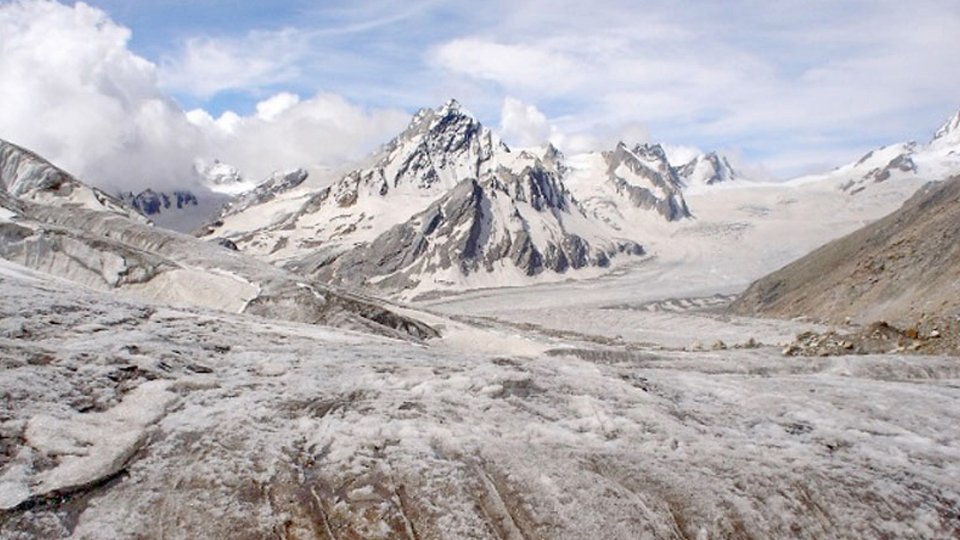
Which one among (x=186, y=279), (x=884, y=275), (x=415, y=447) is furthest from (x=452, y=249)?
(x=415, y=447)

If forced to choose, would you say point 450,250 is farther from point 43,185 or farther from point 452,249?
point 43,185

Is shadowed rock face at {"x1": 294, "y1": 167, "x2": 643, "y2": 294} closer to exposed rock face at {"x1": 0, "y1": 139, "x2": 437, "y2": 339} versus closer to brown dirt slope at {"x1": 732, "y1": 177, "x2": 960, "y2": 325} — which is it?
brown dirt slope at {"x1": 732, "y1": 177, "x2": 960, "y2": 325}

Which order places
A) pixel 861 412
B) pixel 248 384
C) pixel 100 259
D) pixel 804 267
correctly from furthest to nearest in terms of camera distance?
pixel 804 267, pixel 100 259, pixel 861 412, pixel 248 384

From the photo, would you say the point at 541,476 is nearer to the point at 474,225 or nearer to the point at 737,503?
the point at 737,503

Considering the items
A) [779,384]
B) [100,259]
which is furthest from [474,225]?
[779,384]

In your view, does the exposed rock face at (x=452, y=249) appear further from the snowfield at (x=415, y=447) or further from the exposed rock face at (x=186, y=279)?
the snowfield at (x=415, y=447)

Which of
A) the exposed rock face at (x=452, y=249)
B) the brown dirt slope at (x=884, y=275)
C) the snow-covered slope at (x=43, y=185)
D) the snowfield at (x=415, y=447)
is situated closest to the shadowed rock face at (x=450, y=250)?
the exposed rock face at (x=452, y=249)

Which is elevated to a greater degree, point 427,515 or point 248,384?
point 248,384
